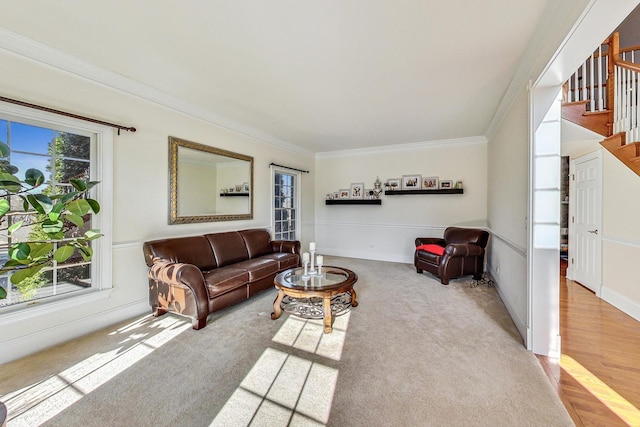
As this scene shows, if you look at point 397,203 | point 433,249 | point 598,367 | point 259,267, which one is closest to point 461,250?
point 433,249

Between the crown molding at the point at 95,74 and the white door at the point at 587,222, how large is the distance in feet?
17.4

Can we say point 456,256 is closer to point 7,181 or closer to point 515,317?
point 515,317

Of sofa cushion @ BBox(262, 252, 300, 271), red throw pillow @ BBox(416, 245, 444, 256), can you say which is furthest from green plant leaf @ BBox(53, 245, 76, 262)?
red throw pillow @ BBox(416, 245, 444, 256)

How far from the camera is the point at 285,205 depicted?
558cm

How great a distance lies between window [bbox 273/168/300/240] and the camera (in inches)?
207

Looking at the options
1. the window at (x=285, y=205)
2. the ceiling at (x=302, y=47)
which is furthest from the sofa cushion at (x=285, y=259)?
the ceiling at (x=302, y=47)

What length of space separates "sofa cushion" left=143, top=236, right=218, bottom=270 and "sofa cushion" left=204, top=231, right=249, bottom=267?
80 mm

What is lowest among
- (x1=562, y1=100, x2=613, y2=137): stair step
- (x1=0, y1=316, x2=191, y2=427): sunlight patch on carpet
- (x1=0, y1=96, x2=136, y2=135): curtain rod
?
(x1=0, y1=316, x2=191, y2=427): sunlight patch on carpet

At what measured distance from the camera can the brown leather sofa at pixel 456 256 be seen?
4.00 metres

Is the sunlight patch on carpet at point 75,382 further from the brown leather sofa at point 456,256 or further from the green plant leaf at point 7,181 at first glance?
the brown leather sofa at point 456,256

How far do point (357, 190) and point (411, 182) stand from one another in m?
1.22

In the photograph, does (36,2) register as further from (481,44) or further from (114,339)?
(481,44)

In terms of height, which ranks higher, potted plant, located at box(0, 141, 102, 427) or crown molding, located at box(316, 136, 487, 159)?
crown molding, located at box(316, 136, 487, 159)

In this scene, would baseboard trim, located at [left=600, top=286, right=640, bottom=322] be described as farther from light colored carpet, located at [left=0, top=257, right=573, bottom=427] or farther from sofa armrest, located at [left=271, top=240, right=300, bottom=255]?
sofa armrest, located at [left=271, top=240, right=300, bottom=255]
